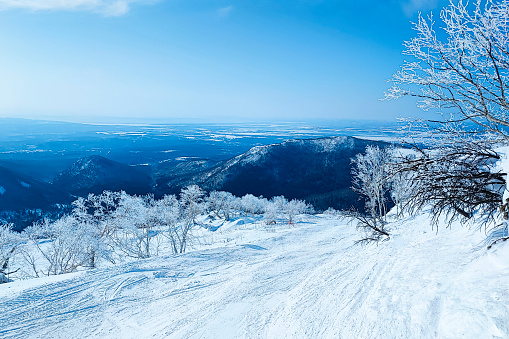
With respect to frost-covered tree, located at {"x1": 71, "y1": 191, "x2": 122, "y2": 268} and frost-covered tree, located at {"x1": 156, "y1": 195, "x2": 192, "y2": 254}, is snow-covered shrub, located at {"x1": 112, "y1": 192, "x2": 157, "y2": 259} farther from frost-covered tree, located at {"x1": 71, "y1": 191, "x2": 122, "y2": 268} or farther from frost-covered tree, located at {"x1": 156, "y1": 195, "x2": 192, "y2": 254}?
frost-covered tree, located at {"x1": 156, "y1": 195, "x2": 192, "y2": 254}

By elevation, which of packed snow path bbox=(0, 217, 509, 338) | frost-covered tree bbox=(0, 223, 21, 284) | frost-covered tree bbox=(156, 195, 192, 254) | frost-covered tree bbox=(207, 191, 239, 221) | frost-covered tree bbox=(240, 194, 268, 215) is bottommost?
frost-covered tree bbox=(240, 194, 268, 215)

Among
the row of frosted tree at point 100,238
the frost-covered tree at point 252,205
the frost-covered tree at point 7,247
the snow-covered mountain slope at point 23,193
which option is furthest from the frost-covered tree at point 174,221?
the snow-covered mountain slope at point 23,193

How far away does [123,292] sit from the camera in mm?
9734

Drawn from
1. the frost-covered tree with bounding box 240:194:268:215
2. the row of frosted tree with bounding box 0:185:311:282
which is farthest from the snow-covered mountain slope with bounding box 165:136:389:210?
the row of frosted tree with bounding box 0:185:311:282

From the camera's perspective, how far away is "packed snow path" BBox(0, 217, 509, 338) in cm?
428

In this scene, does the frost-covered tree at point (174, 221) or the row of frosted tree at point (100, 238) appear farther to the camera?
the frost-covered tree at point (174, 221)

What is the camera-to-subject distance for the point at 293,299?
7.20 meters

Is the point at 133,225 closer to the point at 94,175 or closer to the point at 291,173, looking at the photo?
the point at 291,173

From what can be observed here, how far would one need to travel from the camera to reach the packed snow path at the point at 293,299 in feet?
14.0

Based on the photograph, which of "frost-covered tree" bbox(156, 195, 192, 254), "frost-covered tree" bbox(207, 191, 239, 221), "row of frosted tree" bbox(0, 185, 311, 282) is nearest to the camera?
"row of frosted tree" bbox(0, 185, 311, 282)

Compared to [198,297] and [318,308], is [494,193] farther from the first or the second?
[198,297]

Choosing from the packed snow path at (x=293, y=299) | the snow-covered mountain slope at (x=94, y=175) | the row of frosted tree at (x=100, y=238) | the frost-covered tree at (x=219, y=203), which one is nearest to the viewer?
the packed snow path at (x=293, y=299)

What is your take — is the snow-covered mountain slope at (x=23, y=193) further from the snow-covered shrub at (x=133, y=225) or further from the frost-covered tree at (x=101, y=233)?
the snow-covered shrub at (x=133, y=225)

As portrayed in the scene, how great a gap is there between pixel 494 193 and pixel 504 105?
9.27 ft
